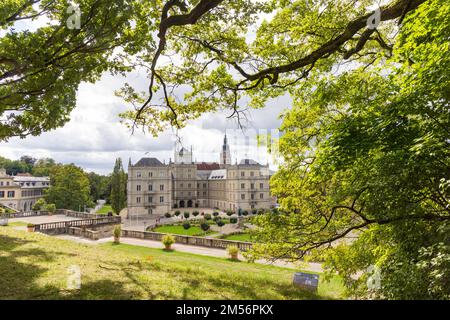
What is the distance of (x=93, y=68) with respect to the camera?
8.41 m

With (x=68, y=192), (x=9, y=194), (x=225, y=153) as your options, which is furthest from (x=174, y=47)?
(x=225, y=153)

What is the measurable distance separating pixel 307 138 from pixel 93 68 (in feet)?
23.6

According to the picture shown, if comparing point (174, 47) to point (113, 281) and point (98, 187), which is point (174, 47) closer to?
point (113, 281)

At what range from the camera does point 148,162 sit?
70188mm

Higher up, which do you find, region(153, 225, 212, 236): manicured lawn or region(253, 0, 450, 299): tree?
region(253, 0, 450, 299): tree

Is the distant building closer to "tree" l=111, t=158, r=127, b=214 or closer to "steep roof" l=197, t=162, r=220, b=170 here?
"tree" l=111, t=158, r=127, b=214

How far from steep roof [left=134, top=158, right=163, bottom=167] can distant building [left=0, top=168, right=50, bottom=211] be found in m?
21.4

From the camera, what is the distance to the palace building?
6819 centimetres

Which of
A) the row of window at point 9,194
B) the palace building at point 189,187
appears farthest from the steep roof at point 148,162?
the row of window at point 9,194

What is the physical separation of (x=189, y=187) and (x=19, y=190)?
1702 inches

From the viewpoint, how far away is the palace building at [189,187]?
68.2 m

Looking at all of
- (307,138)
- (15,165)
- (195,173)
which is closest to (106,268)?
(307,138)

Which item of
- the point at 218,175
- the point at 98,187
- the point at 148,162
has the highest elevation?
the point at 148,162

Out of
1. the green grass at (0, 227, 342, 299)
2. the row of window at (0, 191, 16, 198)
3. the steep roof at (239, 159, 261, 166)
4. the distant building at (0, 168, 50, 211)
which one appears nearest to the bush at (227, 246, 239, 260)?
the green grass at (0, 227, 342, 299)
